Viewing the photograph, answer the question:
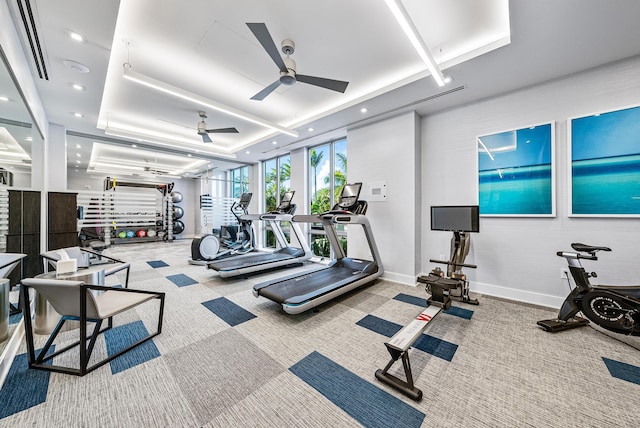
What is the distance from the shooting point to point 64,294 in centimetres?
183

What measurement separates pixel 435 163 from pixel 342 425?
13.5ft

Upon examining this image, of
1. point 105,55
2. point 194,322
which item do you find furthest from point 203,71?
point 194,322

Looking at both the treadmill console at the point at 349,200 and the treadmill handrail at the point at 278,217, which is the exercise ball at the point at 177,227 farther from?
the treadmill console at the point at 349,200

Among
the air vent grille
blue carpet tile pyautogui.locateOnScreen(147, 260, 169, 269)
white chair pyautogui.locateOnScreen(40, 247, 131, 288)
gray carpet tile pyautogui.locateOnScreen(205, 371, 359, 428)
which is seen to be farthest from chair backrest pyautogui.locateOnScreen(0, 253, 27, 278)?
blue carpet tile pyautogui.locateOnScreen(147, 260, 169, 269)

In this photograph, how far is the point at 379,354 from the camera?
2.16 meters

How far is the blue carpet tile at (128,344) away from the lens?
2.01 m

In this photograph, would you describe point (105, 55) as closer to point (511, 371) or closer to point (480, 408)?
point (480, 408)

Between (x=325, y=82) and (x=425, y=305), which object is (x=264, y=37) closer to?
(x=325, y=82)

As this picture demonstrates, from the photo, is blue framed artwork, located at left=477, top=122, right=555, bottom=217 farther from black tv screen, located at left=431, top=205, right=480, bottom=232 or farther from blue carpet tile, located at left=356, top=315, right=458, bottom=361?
blue carpet tile, located at left=356, top=315, right=458, bottom=361

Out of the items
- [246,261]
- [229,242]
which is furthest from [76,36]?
[229,242]

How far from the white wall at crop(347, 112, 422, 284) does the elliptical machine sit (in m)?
3.29

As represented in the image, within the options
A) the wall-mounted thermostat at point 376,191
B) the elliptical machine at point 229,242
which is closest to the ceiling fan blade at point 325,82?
the wall-mounted thermostat at point 376,191

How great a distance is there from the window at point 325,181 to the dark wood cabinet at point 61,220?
16.5ft

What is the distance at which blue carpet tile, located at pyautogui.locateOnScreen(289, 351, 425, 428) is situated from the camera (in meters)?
1.51
